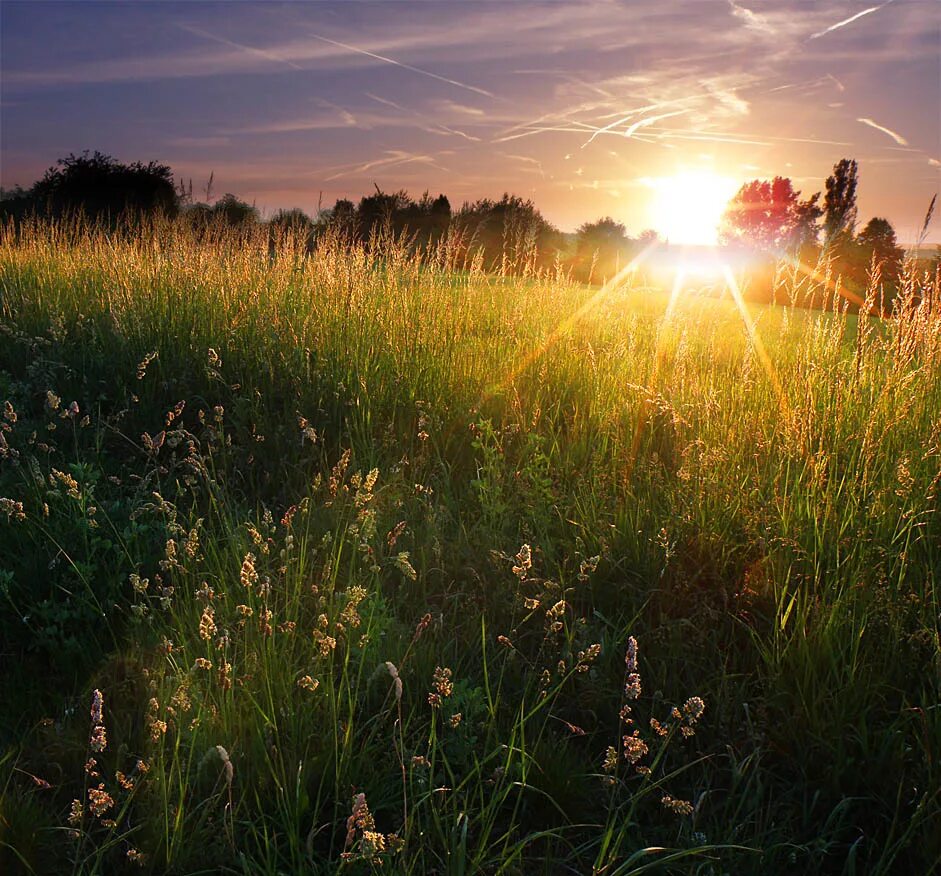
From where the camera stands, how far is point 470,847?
73.0 inches

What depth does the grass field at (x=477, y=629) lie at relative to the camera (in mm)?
1846

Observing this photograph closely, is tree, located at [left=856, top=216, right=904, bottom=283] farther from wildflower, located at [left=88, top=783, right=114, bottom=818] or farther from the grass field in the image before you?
wildflower, located at [left=88, top=783, right=114, bottom=818]

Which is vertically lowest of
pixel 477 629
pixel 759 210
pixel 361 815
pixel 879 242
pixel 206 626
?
pixel 477 629

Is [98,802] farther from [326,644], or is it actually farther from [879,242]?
[879,242]

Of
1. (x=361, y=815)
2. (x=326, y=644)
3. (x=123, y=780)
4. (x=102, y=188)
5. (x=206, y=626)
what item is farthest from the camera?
(x=102, y=188)

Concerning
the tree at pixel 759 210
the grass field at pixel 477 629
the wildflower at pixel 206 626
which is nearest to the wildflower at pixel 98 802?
the grass field at pixel 477 629

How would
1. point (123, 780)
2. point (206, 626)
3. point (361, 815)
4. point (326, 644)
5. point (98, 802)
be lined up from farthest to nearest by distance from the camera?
point (326, 644) → point (206, 626) → point (123, 780) → point (98, 802) → point (361, 815)

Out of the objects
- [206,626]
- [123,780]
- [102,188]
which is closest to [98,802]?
[123,780]

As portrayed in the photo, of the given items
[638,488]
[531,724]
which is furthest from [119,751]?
[638,488]

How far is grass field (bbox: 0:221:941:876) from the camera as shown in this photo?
1.85 meters

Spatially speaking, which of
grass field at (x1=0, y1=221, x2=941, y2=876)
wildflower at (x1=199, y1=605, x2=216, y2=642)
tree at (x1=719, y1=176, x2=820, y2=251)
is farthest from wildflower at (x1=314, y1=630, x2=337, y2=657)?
tree at (x1=719, y1=176, x2=820, y2=251)

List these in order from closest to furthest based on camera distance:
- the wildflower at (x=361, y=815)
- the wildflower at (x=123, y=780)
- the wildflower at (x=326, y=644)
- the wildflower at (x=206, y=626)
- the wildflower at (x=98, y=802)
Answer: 1. the wildflower at (x=361, y=815)
2. the wildflower at (x=98, y=802)
3. the wildflower at (x=123, y=780)
4. the wildflower at (x=206, y=626)
5. the wildflower at (x=326, y=644)

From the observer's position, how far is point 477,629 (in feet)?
8.85

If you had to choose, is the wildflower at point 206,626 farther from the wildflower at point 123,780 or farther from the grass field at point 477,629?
the wildflower at point 123,780
